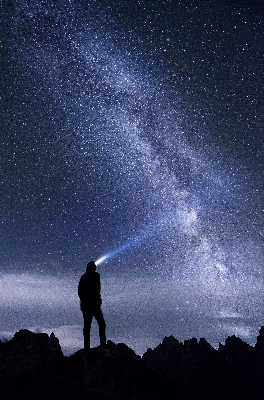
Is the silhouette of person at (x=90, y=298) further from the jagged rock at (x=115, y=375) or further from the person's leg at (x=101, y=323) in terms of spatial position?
the jagged rock at (x=115, y=375)

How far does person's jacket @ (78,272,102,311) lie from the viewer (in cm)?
1064

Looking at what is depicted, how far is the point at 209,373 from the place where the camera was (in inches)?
5655

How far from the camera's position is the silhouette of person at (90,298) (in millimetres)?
10633

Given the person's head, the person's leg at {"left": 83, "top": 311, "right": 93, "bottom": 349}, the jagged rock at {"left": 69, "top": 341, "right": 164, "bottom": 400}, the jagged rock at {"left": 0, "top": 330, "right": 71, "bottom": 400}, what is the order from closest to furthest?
the jagged rock at {"left": 69, "top": 341, "right": 164, "bottom": 400}, the jagged rock at {"left": 0, "top": 330, "right": 71, "bottom": 400}, the person's leg at {"left": 83, "top": 311, "right": 93, "bottom": 349}, the person's head

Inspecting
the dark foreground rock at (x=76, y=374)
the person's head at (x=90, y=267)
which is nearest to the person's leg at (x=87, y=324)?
the dark foreground rock at (x=76, y=374)

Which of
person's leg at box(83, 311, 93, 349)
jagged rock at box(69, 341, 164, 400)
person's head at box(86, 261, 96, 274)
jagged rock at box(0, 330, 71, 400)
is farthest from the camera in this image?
person's head at box(86, 261, 96, 274)

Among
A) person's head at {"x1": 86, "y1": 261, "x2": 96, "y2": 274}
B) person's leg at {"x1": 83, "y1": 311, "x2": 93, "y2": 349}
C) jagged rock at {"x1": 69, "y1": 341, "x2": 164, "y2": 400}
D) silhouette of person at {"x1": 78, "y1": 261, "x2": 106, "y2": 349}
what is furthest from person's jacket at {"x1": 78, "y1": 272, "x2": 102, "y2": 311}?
jagged rock at {"x1": 69, "y1": 341, "x2": 164, "y2": 400}

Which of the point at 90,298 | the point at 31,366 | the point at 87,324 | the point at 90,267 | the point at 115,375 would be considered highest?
the point at 90,267

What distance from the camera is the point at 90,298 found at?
34.9 feet

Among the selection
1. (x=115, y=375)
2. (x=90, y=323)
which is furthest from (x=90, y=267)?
(x=115, y=375)

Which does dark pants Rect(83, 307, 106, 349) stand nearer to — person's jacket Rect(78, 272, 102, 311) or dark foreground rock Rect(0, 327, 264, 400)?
person's jacket Rect(78, 272, 102, 311)

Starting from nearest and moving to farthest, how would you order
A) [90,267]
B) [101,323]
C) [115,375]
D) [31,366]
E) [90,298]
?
[115,375], [31,366], [90,298], [90,267], [101,323]

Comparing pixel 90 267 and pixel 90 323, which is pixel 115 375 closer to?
pixel 90 323

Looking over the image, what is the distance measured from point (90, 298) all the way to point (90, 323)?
870mm
